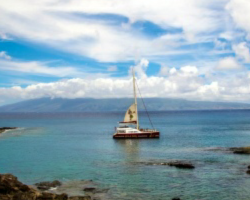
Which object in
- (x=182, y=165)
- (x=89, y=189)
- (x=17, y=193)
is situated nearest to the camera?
(x=17, y=193)

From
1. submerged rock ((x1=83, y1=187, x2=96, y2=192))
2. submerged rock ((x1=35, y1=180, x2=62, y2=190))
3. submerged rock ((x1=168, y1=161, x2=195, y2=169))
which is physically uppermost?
submerged rock ((x1=168, y1=161, x2=195, y2=169))

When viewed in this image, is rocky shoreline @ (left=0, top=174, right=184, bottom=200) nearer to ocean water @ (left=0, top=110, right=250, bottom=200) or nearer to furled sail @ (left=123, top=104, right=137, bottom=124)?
ocean water @ (left=0, top=110, right=250, bottom=200)

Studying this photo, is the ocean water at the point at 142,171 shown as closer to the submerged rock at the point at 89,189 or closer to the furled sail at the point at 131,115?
Answer: the submerged rock at the point at 89,189

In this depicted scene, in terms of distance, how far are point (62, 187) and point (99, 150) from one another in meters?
36.2

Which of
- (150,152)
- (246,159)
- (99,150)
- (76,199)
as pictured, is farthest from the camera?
(99,150)

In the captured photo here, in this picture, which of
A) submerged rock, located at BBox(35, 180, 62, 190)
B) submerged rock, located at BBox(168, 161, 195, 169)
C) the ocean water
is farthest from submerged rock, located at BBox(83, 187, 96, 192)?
submerged rock, located at BBox(168, 161, 195, 169)

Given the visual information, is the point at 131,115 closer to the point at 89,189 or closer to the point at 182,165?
the point at 182,165

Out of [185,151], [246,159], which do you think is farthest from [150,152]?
[246,159]

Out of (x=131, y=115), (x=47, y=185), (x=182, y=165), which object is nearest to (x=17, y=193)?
(x=47, y=185)

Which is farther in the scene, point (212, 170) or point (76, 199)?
point (212, 170)

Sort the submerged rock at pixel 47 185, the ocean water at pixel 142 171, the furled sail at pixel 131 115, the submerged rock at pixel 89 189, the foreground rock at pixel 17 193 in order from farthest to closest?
the furled sail at pixel 131 115, the submerged rock at pixel 47 185, the submerged rock at pixel 89 189, the ocean water at pixel 142 171, the foreground rock at pixel 17 193

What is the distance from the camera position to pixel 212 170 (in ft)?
167

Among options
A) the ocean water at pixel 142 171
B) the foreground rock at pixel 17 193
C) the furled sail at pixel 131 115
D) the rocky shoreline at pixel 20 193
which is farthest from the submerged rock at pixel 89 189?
the furled sail at pixel 131 115

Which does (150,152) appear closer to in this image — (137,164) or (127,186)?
(137,164)
